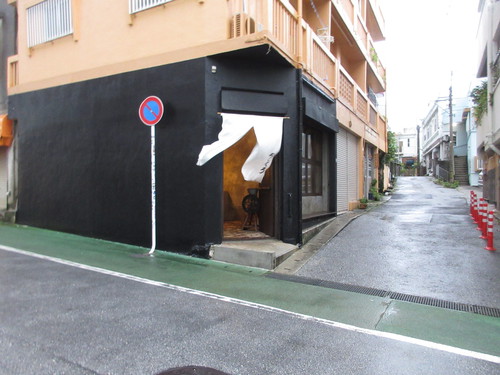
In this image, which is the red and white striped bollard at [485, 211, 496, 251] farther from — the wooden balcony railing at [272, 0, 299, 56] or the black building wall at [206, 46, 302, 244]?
the wooden balcony railing at [272, 0, 299, 56]

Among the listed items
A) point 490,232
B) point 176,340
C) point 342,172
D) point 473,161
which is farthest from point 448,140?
point 176,340

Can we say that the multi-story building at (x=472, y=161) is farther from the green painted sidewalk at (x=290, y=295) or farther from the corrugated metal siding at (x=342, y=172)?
the green painted sidewalk at (x=290, y=295)

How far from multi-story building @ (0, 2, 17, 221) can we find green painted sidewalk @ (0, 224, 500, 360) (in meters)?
3.71

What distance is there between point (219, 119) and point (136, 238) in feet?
10.6

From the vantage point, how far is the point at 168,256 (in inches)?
291

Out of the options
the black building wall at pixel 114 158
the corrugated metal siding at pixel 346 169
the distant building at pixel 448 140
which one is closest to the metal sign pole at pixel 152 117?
the black building wall at pixel 114 158

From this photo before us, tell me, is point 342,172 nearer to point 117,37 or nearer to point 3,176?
point 117,37

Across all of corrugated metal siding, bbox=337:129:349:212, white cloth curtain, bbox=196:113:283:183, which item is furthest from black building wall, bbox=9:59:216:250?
corrugated metal siding, bbox=337:129:349:212

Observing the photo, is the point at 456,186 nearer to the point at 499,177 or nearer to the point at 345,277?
the point at 499,177

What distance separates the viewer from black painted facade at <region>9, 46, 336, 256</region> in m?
7.39

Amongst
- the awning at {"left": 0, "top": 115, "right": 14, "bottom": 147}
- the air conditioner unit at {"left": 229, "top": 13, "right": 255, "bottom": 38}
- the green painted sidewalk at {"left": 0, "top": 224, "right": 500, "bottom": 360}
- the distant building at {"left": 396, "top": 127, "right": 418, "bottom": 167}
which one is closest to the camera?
the green painted sidewalk at {"left": 0, "top": 224, "right": 500, "bottom": 360}

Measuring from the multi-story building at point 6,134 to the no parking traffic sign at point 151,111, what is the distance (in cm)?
619

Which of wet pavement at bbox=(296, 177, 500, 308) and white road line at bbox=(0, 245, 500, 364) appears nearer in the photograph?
white road line at bbox=(0, 245, 500, 364)

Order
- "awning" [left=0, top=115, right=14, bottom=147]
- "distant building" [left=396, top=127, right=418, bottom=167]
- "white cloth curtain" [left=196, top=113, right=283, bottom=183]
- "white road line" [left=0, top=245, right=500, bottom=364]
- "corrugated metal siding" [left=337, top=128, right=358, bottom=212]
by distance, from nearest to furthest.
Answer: "white road line" [left=0, top=245, right=500, bottom=364]
"white cloth curtain" [left=196, top=113, right=283, bottom=183]
"awning" [left=0, top=115, right=14, bottom=147]
"corrugated metal siding" [left=337, top=128, right=358, bottom=212]
"distant building" [left=396, top=127, right=418, bottom=167]
